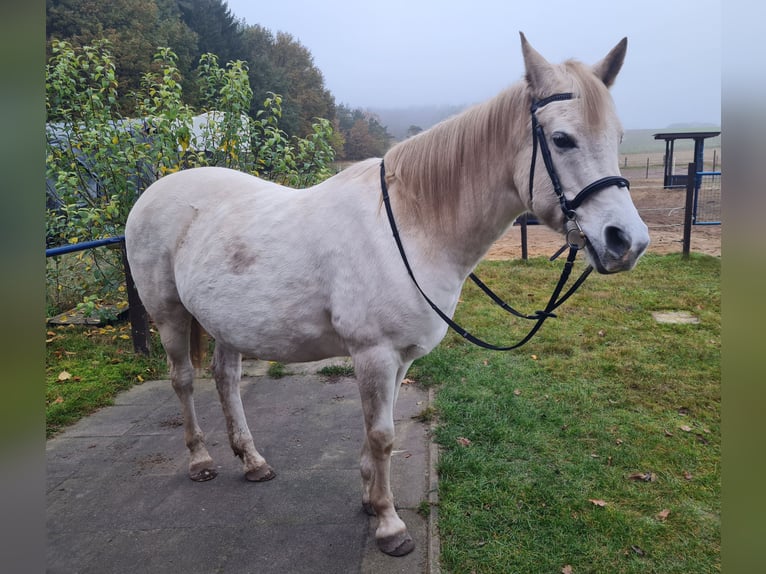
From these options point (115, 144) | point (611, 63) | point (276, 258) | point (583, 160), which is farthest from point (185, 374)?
point (115, 144)

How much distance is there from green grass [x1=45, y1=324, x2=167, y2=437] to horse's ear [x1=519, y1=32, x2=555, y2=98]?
3945 mm

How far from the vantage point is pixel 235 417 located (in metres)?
2.91

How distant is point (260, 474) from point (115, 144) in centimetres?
375

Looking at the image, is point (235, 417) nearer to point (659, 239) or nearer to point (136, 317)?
point (136, 317)

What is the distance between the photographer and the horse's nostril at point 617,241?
1578 millimetres

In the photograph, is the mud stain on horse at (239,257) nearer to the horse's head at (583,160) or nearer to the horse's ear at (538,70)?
the horse's head at (583,160)

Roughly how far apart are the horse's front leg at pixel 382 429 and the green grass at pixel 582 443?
9.2 inches

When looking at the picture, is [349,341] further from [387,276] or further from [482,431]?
[482,431]

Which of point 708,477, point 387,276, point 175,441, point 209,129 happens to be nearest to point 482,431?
point 708,477

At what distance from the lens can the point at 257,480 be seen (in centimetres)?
285

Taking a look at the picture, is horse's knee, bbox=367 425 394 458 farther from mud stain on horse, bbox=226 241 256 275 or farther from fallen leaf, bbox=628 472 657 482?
fallen leaf, bbox=628 472 657 482

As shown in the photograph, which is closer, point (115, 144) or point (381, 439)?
point (381, 439)

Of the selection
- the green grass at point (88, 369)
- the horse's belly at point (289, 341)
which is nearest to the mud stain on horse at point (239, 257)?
the horse's belly at point (289, 341)

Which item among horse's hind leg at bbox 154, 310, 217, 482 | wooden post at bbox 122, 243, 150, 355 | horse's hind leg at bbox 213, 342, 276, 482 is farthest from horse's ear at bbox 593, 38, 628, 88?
wooden post at bbox 122, 243, 150, 355
